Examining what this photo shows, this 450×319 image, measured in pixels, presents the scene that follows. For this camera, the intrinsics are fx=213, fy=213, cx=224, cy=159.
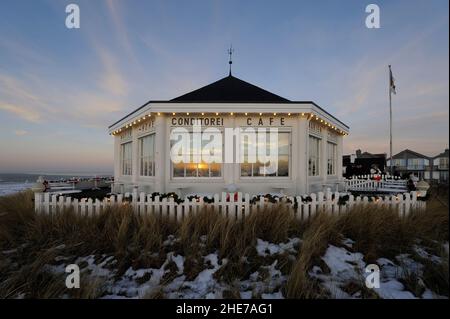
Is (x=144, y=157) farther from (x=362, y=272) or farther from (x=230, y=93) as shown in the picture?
(x=362, y=272)

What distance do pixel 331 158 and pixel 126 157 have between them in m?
11.0

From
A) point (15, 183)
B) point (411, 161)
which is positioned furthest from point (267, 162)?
point (411, 161)

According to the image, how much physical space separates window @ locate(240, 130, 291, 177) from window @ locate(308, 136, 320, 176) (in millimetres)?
1377

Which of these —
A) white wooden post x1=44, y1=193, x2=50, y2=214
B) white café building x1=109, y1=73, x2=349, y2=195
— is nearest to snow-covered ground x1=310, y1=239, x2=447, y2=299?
white café building x1=109, y1=73, x2=349, y2=195

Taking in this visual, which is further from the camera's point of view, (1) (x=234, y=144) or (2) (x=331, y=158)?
(2) (x=331, y=158)

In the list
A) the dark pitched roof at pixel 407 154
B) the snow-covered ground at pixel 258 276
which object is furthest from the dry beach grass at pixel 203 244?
the dark pitched roof at pixel 407 154

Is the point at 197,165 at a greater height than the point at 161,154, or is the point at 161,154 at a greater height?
the point at 161,154

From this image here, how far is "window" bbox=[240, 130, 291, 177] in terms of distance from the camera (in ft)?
27.6

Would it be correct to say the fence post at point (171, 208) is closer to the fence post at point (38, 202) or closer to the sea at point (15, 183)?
the fence post at point (38, 202)

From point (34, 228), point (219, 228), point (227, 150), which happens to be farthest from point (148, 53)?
point (219, 228)

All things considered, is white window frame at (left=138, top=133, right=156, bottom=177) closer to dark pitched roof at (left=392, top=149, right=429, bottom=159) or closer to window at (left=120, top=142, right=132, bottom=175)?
window at (left=120, top=142, right=132, bottom=175)

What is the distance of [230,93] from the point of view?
10164 mm

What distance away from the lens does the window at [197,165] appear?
831 centimetres
